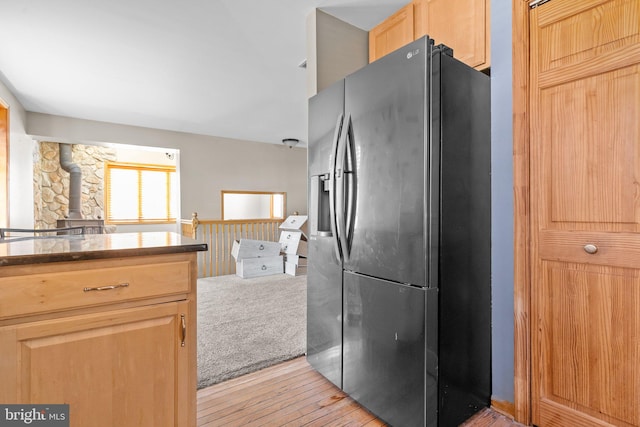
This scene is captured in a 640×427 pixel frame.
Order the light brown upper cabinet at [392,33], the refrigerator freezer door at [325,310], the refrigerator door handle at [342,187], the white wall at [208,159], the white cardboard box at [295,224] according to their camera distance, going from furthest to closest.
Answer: the white cardboard box at [295,224], the white wall at [208,159], the light brown upper cabinet at [392,33], the refrigerator freezer door at [325,310], the refrigerator door handle at [342,187]

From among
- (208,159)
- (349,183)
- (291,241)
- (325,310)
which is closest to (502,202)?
(349,183)

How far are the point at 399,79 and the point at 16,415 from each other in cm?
188

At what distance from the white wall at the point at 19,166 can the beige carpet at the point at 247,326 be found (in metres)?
2.35

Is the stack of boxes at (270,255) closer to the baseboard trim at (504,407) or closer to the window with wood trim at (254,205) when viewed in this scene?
the window with wood trim at (254,205)

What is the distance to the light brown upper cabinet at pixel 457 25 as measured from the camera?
164 cm

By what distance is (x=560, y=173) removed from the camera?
141 centimetres

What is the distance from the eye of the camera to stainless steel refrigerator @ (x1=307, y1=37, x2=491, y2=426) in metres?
1.32

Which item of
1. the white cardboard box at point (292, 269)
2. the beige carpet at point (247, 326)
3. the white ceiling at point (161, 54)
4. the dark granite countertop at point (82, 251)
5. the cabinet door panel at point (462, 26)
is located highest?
the white ceiling at point (161, 54)

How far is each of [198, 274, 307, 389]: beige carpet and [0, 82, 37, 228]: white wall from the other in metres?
2.35

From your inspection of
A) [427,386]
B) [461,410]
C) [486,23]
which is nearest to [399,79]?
[486,23]

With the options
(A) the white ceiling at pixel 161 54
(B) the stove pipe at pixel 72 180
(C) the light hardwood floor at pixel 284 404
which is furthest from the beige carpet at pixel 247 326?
(B) the stove pipe at pixel 72 180

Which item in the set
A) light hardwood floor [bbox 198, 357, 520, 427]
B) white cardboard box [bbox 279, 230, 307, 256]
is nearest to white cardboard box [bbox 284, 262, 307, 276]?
white cardboard box [bbox 279, 230, 307, 256]

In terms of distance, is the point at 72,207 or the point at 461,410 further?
the point at 72,207

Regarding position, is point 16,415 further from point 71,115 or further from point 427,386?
point 71,115
